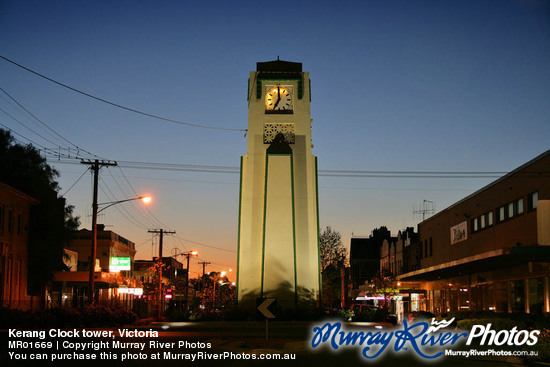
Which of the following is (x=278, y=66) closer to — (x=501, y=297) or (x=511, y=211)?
(x=511, y=211)

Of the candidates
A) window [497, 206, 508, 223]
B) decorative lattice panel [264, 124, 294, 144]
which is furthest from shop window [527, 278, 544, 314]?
decorative lattice panel [264, 124, 294, 144]

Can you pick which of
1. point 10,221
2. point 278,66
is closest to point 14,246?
point 10,221

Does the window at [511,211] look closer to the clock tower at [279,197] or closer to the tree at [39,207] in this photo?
the clock tower at [279,197]

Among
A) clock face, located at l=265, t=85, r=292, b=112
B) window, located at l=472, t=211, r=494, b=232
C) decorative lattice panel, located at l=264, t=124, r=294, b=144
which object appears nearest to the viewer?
window, located at l=472, t=211, r=494, b=232

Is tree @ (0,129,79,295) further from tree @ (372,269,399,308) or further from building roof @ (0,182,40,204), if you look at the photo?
tree @ (372,269,399,308)

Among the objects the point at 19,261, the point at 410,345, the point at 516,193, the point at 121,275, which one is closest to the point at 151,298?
the point at 121,275

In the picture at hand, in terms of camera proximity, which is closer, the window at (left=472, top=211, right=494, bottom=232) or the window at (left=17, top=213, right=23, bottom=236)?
the window at (left=472, top=211, right=494, bottom=232)

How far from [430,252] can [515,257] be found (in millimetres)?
31232

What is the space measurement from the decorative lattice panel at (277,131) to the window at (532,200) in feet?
52.9

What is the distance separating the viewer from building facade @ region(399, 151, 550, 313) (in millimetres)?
33500

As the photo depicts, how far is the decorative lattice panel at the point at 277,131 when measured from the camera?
1806 inches

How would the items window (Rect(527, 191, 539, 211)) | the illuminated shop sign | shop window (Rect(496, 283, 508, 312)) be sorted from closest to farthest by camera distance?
window (Rect(527, 191, 539, 211)) → shop window (Rect(496, 283, 508, 312)) → the illuminated shop sign

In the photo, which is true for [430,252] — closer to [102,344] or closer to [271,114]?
[271,114]

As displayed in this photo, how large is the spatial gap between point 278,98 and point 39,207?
1964 cm
